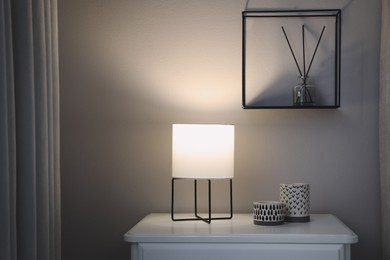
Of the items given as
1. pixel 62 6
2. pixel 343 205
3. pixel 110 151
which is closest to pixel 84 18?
pixel 62 6

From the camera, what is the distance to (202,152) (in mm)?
2043

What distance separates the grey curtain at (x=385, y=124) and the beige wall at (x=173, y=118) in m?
0.07

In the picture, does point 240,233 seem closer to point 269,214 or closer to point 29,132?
point 269,214

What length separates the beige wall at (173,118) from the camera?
2.32 meters

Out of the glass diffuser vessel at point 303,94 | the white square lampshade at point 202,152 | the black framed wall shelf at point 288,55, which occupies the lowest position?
the white square lampshade at point 202,152

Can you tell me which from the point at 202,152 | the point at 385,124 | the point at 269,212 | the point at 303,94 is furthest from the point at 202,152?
the point at 385,124

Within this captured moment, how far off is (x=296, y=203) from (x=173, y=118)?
1.89ft

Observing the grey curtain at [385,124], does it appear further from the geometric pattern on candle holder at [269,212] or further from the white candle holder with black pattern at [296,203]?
the geometric pattern on candle holder at [269,212]

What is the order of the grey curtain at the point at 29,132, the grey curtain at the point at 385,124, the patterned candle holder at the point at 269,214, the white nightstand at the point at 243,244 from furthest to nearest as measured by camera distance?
the grey curtain at the point at 385,124 → the patterned candle holder at the point at 269,214 → the white nightstand at the point at 243,244 → the grey curtain at the point at 29,132

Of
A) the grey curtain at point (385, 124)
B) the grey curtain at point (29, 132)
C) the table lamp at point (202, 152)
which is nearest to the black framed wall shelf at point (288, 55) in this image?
the grey curtain at point (385, 124)

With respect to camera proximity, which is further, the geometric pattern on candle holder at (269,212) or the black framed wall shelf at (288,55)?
the black framed wall shelf at (288,55)

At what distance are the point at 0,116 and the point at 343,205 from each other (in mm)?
1303

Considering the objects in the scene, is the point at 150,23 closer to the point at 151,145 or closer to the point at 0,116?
the point at 151,145

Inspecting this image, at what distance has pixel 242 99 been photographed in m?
2.31
